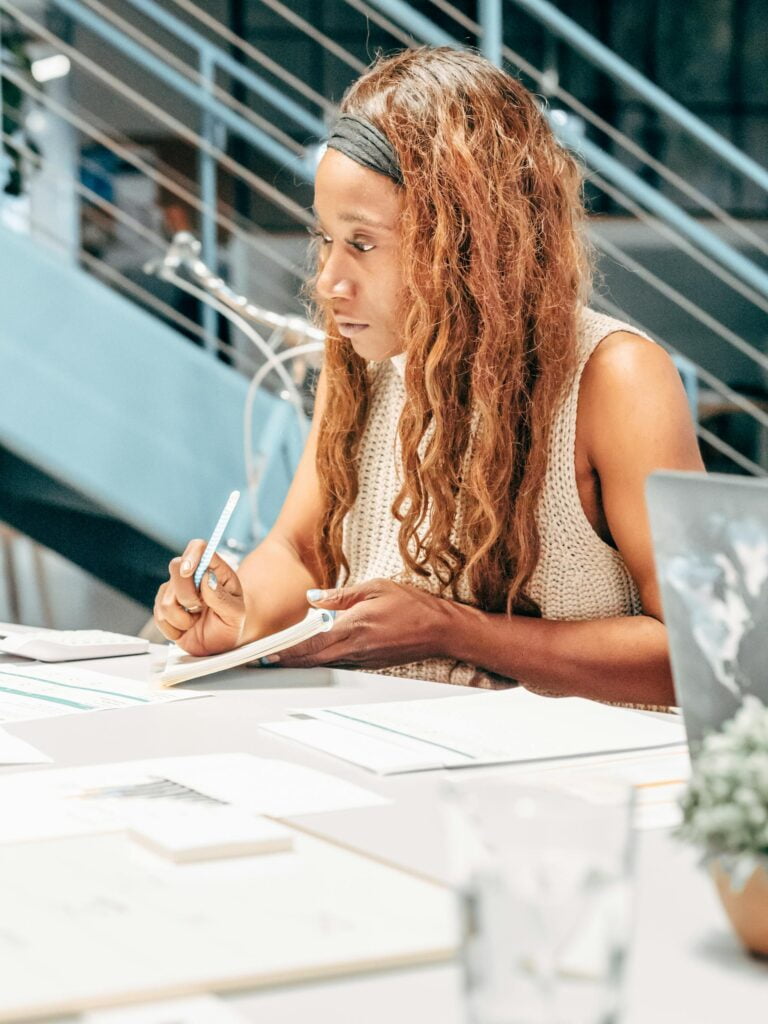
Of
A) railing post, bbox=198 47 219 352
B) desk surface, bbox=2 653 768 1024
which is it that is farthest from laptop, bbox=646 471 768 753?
railing post, bbox=198 47 219 352

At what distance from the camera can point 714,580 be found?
62 cm

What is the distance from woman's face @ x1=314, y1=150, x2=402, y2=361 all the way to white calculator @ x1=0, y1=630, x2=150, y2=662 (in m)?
0.41

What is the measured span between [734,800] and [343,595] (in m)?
0.83

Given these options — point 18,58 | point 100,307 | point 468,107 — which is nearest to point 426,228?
point 468,107

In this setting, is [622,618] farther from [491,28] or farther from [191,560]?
[491,28]

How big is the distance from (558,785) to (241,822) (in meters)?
0.26

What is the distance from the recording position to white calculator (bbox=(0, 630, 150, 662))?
1344 millimetres

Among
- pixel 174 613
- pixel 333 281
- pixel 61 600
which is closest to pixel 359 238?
pixel 333 281

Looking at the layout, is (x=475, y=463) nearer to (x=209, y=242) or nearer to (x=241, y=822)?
(x=241, y=822)

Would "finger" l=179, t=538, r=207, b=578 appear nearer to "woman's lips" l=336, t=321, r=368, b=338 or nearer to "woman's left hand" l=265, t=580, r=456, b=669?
"woman's left hand" l=265, t=580, r=456, b=669

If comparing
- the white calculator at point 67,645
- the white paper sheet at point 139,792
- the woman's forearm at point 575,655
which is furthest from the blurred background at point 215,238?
the white paper sheet at point 139,792

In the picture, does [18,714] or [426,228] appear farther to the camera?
[426,228]

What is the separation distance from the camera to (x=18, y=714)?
3.41ft

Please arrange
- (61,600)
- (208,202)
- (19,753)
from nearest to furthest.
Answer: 1. (19,753)
2. (208,202)
3. (61,600)
